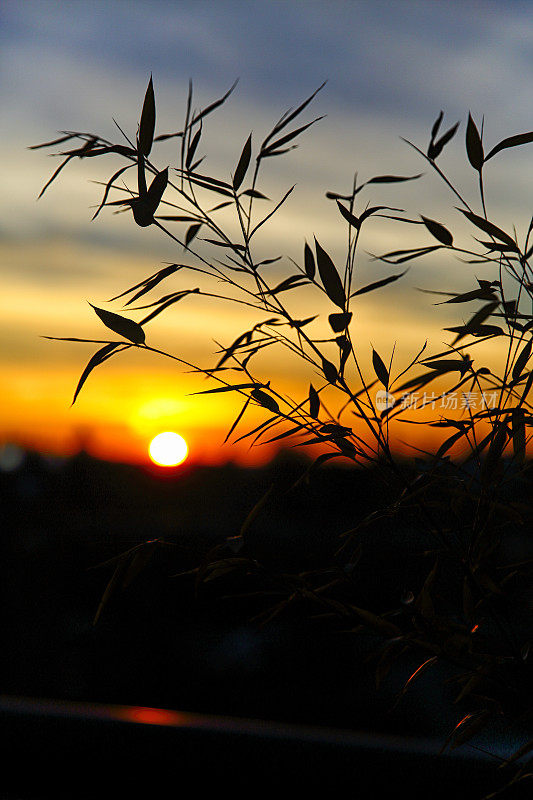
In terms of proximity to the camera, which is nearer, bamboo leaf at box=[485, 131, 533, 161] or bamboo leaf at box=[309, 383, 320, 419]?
bamboo leaf at box=[485, 131, 533, 161]

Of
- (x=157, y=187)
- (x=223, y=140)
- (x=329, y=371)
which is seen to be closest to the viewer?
(x=157, y=187)

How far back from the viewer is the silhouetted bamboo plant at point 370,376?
31.1 inches

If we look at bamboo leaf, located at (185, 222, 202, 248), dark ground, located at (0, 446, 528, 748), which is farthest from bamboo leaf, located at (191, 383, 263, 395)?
dark ground, located at (0, 446, 528, 748)

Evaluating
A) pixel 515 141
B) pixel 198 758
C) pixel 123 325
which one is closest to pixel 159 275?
pixel 123 325

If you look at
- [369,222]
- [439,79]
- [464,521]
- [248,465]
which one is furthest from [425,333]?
[248,465]

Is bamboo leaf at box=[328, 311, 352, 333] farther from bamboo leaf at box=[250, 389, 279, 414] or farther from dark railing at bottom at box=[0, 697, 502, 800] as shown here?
dark railing at bottom at box=[0, 697, 502, 800]

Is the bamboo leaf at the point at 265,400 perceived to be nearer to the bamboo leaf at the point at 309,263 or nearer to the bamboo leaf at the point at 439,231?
the bamboo leaf at the point at 309,263

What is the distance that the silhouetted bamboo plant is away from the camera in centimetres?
79

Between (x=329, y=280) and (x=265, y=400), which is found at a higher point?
(x=329, y=280)

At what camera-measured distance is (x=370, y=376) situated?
902 millimetres

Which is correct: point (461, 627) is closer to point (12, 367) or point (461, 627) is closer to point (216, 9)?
point (12, 367)

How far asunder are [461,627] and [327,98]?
0.70 meters

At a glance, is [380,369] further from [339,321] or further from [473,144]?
[473,144]

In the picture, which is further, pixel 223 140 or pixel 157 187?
pixel 223 140
